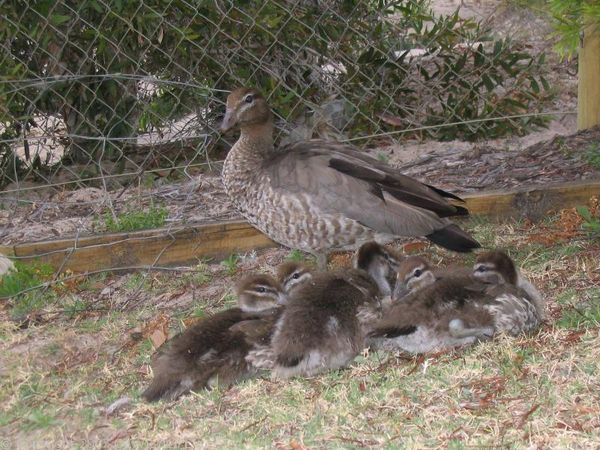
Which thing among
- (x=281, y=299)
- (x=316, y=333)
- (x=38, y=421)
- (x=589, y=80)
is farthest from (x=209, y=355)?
(x=589, y=80)

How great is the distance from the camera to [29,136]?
8.65 metres

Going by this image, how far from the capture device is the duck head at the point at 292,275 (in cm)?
613

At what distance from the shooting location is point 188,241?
7570mm

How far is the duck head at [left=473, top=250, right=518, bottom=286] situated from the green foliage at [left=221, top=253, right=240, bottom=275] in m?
2.08

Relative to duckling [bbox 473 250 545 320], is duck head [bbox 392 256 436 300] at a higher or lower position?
lower

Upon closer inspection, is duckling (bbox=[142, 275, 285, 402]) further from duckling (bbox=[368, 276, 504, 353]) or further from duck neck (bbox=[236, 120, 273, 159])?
duck neck (bbox=[236, 120, 273, 159])

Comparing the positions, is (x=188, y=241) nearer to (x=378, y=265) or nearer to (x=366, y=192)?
(x=366, y=192)

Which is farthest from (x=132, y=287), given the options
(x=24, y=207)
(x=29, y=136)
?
(x=29, y=136)

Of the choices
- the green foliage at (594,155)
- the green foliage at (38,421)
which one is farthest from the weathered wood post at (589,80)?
the green foliage at (38,421)

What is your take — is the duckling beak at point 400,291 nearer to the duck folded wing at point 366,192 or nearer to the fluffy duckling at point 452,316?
the fluffy duckling at point 452,316

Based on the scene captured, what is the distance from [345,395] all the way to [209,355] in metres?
0.79

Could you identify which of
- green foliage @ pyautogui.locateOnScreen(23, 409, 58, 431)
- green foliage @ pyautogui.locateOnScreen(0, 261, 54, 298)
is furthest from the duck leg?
green foliage @ pyautogui.locateOnScreen(0, 261, 54, 298)

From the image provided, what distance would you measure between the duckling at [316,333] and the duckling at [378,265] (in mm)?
490

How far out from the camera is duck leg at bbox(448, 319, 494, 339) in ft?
17.8
